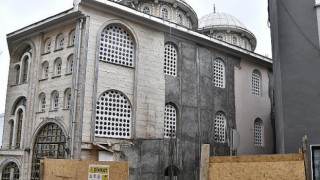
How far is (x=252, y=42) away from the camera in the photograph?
1352 inches

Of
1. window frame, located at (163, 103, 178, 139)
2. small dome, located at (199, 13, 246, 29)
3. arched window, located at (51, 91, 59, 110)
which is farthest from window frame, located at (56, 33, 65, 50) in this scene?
small dome, located at (199, 13, 246, 29)

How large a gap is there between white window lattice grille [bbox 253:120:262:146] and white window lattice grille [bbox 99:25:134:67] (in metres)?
11.3

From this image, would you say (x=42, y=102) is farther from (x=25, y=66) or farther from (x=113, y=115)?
(x=113, y=115)

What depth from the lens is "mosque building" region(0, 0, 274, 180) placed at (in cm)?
1842

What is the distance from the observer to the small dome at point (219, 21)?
3294 cm

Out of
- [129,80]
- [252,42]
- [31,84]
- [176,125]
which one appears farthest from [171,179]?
[252,42]

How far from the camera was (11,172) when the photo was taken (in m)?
21.6

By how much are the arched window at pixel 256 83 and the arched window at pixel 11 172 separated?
16.5 meters

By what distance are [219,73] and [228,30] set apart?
9125 millimetres

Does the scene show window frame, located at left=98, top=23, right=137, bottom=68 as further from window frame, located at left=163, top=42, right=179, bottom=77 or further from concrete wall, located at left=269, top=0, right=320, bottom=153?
concrete wall, located at left=269, top=0, right=320, bottom=153

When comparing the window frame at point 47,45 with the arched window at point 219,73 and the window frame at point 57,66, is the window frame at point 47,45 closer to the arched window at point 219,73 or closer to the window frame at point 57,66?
the window frame at point 57,66

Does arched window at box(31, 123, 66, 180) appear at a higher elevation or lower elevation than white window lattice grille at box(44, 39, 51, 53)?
lower

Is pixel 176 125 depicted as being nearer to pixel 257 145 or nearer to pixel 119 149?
pixel 119 149

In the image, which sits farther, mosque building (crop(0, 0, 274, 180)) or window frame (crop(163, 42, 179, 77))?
window frame (crop(163, 42, 179, 77))
